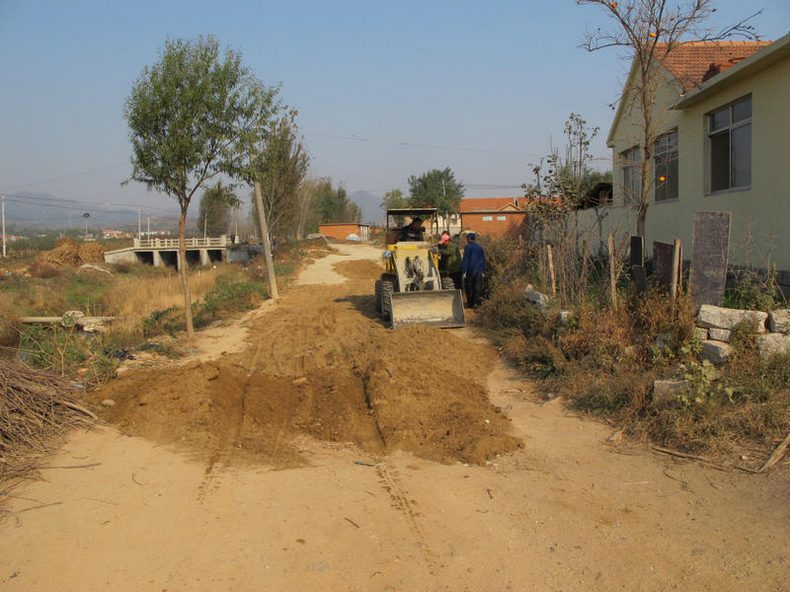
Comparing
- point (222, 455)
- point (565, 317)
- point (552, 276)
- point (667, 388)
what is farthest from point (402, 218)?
point (222, 455)

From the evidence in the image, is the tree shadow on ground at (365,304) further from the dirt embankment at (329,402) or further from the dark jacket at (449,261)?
the dirt embankment at (329,402)

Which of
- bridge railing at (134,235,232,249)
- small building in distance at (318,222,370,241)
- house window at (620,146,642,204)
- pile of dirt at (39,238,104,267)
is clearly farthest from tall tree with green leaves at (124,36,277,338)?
small building in distance at (318,222,370,241)

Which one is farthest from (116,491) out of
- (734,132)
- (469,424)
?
(734,132)

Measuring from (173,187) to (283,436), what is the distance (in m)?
7.21

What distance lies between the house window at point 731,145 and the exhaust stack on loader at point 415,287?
17.8ft

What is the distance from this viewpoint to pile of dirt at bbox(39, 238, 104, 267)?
51.0m

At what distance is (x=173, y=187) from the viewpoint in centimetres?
1263

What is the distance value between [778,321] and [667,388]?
5.18 feet

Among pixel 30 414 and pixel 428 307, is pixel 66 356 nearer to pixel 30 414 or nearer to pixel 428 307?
pixel 30 414

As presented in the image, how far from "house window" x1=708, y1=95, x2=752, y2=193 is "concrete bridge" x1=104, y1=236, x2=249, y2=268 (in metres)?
47.2

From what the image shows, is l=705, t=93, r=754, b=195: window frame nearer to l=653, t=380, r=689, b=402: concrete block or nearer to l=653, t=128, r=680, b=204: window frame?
l=653, t=128, r=680, b=204: window frame

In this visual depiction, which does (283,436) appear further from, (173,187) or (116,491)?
(173,187)

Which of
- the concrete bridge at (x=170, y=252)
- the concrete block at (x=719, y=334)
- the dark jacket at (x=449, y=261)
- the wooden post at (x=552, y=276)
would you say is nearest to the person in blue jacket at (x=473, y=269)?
the dark jacket at (x=449, y=261)

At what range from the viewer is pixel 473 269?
1441 centimetres
